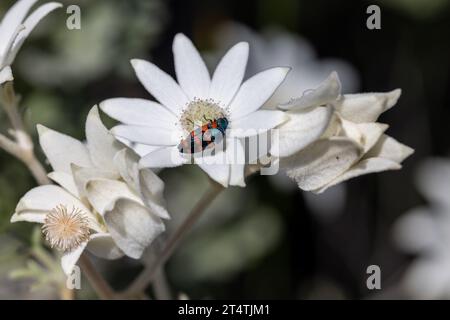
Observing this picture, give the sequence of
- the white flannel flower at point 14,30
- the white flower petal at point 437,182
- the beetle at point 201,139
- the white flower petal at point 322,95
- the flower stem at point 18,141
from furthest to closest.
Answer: the white flower petal at point 437,182
the flower stem at point 18,141
the white flannel flower at point 14,30
the beetle at point 201,139
the white flower petal at point 322,95

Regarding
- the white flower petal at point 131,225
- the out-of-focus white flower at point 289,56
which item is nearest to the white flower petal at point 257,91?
the white flower petal at point 131,225

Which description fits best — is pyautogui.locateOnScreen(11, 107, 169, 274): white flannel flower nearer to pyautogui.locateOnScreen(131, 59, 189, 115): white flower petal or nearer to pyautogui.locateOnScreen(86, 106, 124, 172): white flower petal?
pyautogui.locateOnScreen(86, 106, 124, 172): white flower petal

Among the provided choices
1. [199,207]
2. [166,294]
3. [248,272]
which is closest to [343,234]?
Answer: [248,272]

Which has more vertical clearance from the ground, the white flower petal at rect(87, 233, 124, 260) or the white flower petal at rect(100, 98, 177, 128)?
the white flower petal at rect(100, 98, 177, 128)

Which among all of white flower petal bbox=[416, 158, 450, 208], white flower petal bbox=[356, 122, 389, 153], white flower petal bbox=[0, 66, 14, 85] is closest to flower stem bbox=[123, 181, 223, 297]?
white flower petal bbox=[356, 122, 389, 153]

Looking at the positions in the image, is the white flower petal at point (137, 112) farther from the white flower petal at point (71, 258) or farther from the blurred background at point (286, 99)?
the blurred background at point (286, 99)

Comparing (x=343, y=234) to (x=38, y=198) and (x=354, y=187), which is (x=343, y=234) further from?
(x=38, y=198)

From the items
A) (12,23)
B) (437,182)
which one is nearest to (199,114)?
(12,23)
